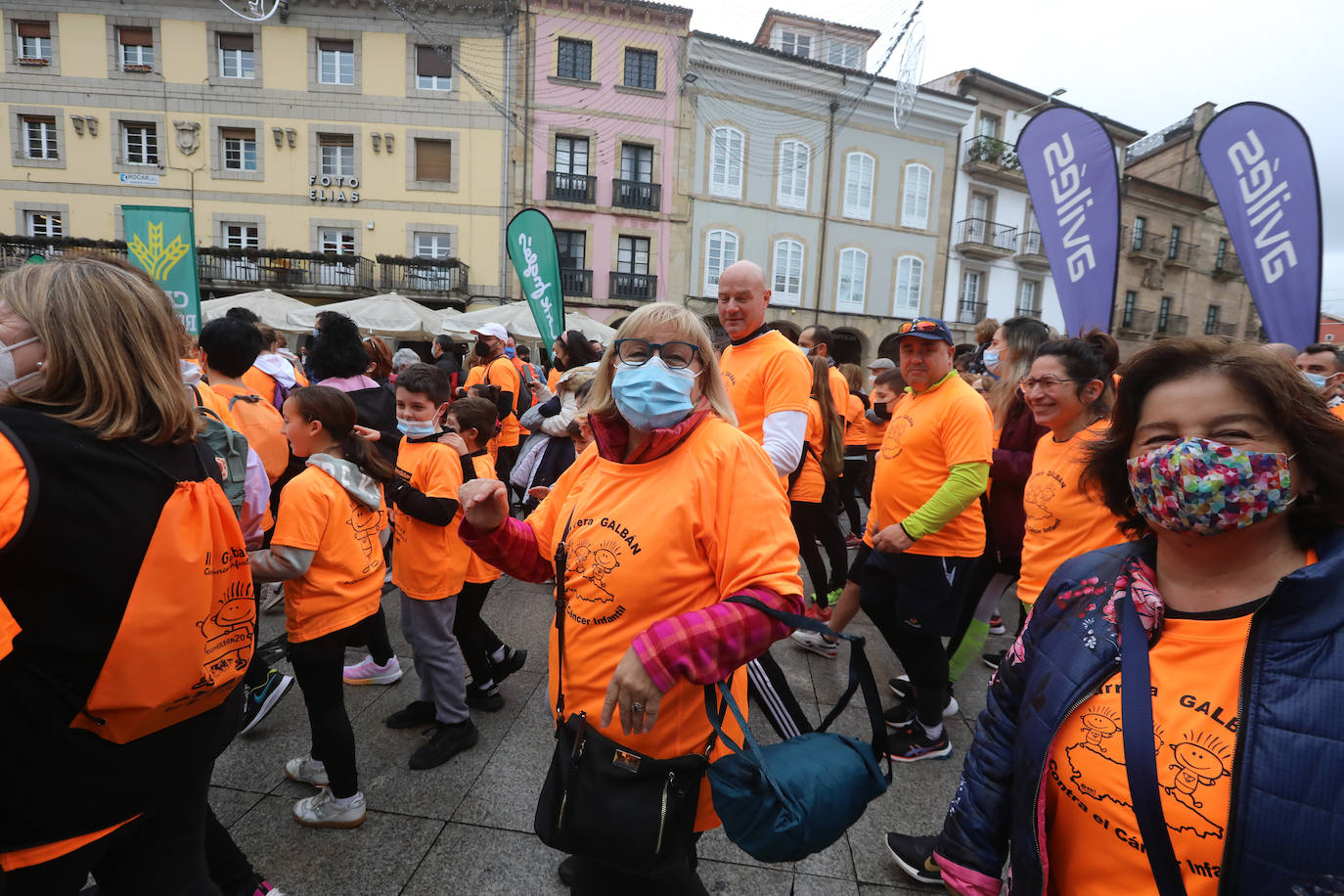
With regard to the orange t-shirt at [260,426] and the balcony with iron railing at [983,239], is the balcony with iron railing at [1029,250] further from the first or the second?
the orange t-shirt at [260,426]

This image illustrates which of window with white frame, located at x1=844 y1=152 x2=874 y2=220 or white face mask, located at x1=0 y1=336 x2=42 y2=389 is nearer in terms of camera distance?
white face mask, located at x1=0 y1=336 x2=42 y2=389

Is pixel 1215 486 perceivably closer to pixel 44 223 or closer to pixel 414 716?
pixel 414 716

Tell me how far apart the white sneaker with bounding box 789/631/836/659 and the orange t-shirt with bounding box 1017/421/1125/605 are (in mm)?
1650

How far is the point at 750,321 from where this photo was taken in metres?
3.22

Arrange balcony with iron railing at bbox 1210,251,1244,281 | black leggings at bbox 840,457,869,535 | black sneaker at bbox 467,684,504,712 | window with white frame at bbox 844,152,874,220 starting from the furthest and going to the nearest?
1. balcony with iron railing at bbox 1210,251,1244,281
2. window with white frame at bbox 844,152,874,220
3. black leggings at bbox 840,457,869,535
4. black sneaker at bbox 467,684,504,712

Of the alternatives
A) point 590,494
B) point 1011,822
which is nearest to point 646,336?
point 590,494

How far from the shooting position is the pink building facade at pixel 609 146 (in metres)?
19.8

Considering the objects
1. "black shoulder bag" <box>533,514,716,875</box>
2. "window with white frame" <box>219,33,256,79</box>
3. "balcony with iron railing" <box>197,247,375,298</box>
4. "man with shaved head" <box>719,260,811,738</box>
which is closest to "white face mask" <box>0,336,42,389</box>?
"black shoulder bag" <box>533,514,716,875</box>

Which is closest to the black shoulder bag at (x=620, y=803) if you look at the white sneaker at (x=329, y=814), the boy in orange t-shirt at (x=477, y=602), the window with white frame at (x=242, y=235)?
the white sneaker at (x=329, y=814)

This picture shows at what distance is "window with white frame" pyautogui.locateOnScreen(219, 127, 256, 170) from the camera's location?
19312 millimetres

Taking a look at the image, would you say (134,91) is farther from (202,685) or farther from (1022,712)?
(1022,712)

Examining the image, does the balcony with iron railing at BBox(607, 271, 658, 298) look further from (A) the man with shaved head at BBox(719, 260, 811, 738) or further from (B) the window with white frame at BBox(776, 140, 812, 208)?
(A) the man with shaved head at BBox(719, 260, 811, 738)

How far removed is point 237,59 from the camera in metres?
19.2

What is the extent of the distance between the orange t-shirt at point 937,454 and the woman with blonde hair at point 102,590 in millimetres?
2798
